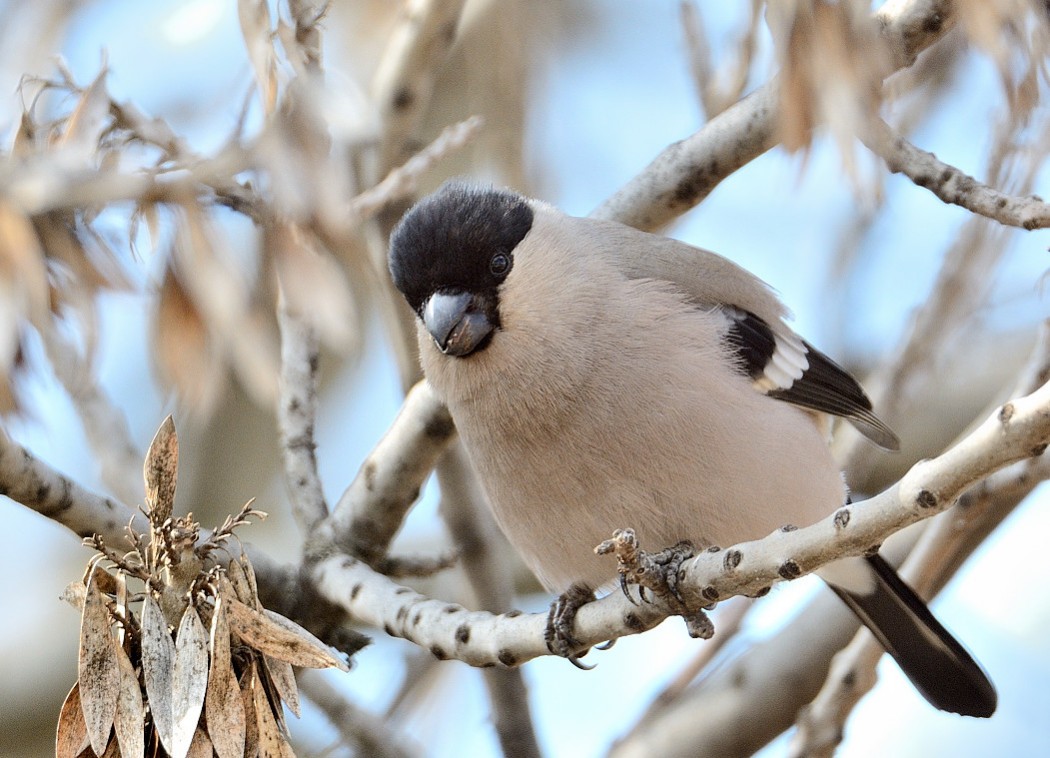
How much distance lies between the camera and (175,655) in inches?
53.6

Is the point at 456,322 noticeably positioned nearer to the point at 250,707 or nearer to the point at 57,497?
the point at 57,497

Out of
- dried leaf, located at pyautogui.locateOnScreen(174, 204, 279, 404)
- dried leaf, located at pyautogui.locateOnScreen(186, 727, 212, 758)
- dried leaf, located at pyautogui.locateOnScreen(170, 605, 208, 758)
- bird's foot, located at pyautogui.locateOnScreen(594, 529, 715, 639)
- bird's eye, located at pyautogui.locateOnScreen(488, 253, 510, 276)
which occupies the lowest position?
dried leaf, located at pyautogui.locateOnScreen(186, 727, 212, 758)

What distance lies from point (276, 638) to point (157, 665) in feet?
0.46

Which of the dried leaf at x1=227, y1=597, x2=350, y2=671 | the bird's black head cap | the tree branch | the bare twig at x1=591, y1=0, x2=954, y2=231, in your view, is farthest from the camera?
the bird's black head cap

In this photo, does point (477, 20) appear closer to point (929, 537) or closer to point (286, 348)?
point (286, 348)

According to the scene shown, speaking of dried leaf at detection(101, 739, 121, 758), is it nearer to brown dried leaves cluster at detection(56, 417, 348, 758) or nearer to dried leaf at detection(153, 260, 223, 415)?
brown dried leaves cluster at detection(56, 417, 348, 758)

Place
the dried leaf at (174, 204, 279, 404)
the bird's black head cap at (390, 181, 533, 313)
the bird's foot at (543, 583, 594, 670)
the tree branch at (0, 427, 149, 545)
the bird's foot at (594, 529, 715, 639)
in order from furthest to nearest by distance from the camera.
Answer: the bird's black head cap at (390, 181, 533, 313) < the bird's foot at (543, 583, 594, 670) < the tree branch at (0, 427, 149, 545) < the dried leaf at (174, 204, 279, 404) < the bird's foot at (594, 529, 715, 639)

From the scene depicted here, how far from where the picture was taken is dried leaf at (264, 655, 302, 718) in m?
1.45

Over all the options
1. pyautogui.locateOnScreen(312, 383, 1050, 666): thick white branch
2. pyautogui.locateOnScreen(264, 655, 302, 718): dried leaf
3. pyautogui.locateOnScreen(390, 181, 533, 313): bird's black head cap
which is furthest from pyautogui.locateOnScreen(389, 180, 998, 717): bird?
pyautogui.locateOnScreen(264, 655, 302, 718): dried leaf

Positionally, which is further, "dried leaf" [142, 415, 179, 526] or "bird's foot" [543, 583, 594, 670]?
"bird's foot" [543, 583, 594, 670]

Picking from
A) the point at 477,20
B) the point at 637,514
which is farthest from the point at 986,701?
the point at 477,20

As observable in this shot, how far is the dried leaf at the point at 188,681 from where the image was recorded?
130 centimetres

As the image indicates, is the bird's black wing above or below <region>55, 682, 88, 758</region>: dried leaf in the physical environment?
above

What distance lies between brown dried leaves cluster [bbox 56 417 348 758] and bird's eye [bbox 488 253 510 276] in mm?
1378
